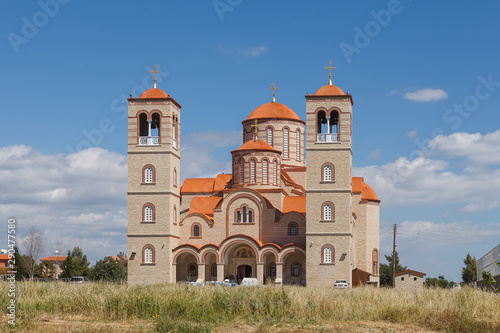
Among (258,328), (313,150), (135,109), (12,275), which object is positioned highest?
(135,109)

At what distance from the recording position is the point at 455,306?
2055 cm

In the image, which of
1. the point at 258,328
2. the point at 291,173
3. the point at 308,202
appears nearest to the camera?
the point at 258,328

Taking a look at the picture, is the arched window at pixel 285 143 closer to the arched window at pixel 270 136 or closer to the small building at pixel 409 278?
the arched window at pixel 270 136

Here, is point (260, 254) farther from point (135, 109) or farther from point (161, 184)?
point (135, 109)

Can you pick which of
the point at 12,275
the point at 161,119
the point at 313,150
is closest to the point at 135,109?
the point at 161,119

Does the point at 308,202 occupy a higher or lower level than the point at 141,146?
lower

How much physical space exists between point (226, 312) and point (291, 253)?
94.2ft

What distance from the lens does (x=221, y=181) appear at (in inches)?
2173

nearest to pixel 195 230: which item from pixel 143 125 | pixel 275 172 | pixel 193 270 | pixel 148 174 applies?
pixel 193 270

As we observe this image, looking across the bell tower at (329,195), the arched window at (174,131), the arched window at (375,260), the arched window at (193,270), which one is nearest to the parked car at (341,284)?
the bell tower at (329,195)

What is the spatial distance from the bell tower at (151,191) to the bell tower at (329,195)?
376 inches

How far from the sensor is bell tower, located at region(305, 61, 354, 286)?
45.7m

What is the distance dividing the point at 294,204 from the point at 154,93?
1282 cm

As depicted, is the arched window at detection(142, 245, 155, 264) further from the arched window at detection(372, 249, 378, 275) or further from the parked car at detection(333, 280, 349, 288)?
the arched window at detection(372, 249, 378, 275)
